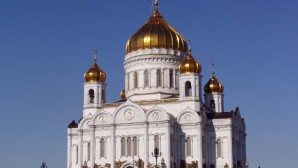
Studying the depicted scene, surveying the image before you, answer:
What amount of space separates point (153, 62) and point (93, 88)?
617cm

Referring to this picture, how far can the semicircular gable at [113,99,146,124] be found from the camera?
5649 centimetres

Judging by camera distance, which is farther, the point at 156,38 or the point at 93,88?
the point at 156,38

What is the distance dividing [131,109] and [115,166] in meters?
5.19

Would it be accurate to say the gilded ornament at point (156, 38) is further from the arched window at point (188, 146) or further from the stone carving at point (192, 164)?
the stone carving at point (192, 164)

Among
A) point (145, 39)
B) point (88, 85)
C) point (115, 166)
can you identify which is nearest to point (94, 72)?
point (88, 85)

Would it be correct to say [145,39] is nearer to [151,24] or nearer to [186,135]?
[151,24]

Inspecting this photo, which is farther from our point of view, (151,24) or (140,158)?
(151,24)

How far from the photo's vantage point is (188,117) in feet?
184

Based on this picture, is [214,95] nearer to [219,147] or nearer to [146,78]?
[146,78]

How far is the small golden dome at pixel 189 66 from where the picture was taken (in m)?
57.0

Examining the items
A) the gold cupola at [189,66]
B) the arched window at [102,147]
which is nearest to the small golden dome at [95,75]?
the arched window at [102,147]

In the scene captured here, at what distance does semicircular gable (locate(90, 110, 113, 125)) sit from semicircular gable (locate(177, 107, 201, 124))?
6.35 meters

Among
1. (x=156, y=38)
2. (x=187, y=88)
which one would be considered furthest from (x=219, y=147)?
(x=156, y=38)

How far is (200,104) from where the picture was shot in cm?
5684
